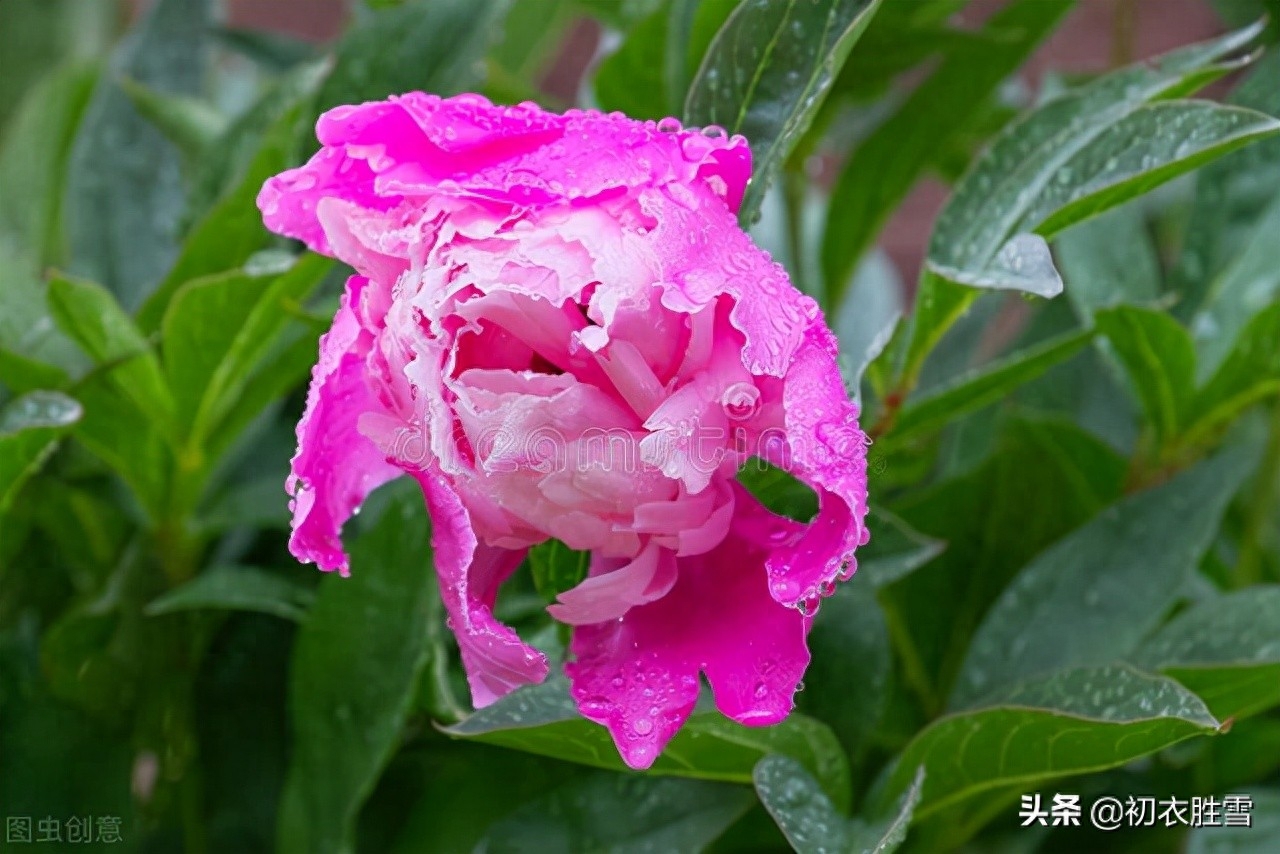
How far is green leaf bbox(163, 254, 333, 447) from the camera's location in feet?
1.45

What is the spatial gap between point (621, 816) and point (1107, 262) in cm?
32

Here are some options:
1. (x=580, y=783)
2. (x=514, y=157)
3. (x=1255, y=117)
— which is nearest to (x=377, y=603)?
(x=580, y=783)

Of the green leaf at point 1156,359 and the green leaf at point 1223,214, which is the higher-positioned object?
the green leaf at point 1223,214

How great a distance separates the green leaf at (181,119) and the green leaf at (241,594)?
0.67 ft

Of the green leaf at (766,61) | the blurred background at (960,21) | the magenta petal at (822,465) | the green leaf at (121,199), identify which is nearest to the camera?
the magenta petal at (822,465)

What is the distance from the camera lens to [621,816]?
408mm

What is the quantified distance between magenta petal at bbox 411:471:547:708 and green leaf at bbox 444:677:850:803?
3cm

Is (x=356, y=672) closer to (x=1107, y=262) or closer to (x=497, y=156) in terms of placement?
(x=497, y=156)

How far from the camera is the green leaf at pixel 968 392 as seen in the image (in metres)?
0.42

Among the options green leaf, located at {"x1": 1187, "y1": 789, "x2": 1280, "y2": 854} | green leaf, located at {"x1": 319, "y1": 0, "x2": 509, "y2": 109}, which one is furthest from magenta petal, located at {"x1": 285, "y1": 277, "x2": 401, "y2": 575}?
green leaf, located at {"x1": 1187, "y1": 789, "x2": 1280, "y2": 854}

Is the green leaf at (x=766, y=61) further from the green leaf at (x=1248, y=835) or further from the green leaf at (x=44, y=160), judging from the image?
the green leaf at (x=44, y=160)

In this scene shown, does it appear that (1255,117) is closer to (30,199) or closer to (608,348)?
(608,348)

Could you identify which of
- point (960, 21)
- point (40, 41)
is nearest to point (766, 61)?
point (40, 41)

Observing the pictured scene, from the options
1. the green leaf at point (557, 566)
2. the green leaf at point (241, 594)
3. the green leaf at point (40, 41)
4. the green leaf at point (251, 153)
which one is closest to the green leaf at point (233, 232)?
the green leaf at point (251, 153)
